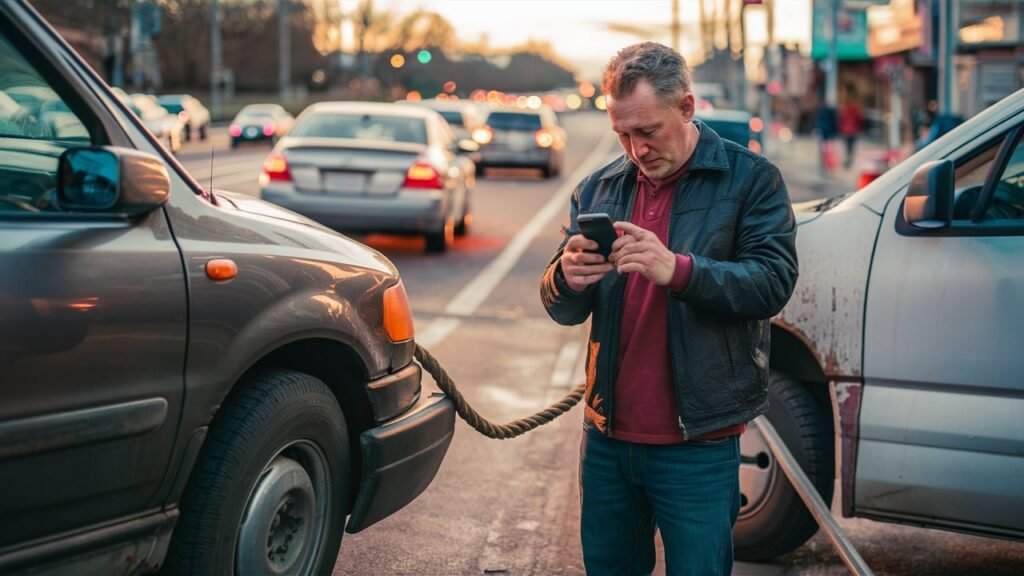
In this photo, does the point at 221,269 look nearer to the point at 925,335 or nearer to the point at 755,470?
the point at 925,335

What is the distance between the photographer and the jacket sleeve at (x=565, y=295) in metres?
3.50

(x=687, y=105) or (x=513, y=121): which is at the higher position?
(x=513, y=121)

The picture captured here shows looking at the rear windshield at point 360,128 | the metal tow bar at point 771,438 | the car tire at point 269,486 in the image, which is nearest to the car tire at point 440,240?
the rear windshield at point 360,128

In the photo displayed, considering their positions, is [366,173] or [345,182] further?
[366,173]

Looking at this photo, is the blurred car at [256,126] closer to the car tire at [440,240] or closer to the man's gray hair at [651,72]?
the car tire at [440,240]

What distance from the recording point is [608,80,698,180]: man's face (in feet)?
10.8

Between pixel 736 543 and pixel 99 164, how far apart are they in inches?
118

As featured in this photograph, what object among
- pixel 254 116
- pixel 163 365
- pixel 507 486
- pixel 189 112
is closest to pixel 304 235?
pixel 163 365

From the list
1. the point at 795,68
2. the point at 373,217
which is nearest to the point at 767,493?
the point at 373,217

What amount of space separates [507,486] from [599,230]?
10.9 feet

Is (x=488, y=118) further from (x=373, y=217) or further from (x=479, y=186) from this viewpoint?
(x=373, y=217)

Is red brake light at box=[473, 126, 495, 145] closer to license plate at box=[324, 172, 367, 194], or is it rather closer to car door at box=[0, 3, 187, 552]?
license plate at box=[324, 172, 367, 194]

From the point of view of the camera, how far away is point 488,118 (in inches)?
1220

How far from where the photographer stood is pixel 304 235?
4133 millimetres
